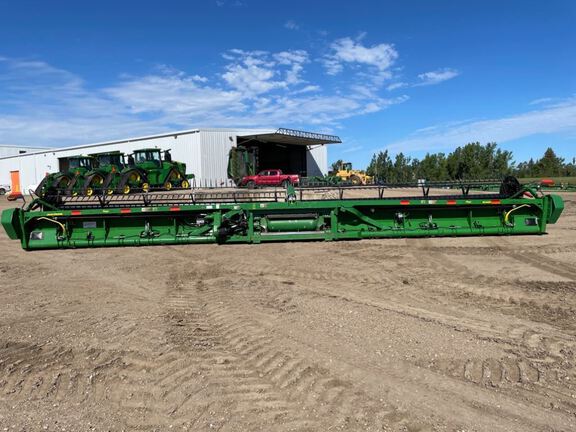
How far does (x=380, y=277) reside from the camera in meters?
5.95

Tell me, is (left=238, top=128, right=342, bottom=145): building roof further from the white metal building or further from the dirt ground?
the dirt ground

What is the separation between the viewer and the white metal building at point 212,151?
1247 inches

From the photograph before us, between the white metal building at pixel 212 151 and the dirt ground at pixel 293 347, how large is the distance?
20170 mm

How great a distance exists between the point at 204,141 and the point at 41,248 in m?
23.8

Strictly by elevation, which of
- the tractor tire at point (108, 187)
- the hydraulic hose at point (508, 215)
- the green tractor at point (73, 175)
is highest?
the green tractor at point (73, 175)

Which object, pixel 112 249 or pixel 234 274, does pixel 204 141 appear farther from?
pixel 234 274

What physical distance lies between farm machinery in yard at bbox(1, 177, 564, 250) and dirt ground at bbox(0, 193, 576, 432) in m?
1.72

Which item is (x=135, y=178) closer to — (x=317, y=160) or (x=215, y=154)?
(x=215, y=154)

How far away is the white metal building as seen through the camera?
104 feet

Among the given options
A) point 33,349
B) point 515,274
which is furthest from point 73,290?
point 515,274

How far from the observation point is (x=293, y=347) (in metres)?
3.71

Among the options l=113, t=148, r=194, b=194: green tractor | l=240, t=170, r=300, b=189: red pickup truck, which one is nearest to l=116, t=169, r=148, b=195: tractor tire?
l=113, t=148, r=194, b=194: green tractor

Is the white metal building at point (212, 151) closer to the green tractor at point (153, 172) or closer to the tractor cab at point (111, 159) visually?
the tractor cab at point (111, 159)

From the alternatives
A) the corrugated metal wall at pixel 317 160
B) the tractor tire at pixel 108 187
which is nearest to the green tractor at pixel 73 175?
the tractor tire at pixel 108 187
